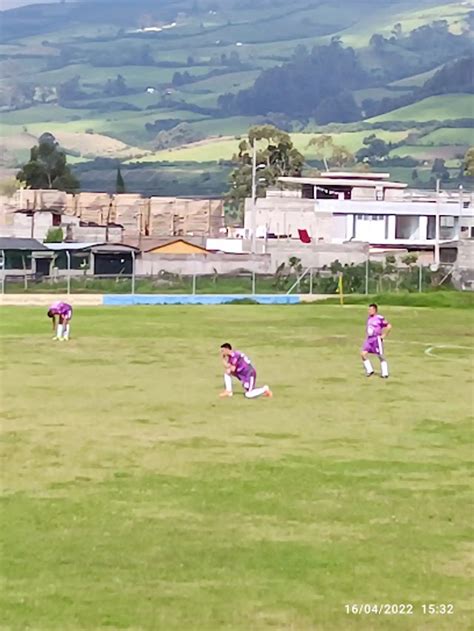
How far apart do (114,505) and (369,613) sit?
415 centimetres

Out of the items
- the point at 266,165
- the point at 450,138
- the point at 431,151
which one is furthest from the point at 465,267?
the point at 450,138

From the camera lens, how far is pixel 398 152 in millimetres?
193000

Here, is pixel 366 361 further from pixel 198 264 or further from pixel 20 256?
pixel 20 256

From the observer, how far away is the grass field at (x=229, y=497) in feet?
35.9

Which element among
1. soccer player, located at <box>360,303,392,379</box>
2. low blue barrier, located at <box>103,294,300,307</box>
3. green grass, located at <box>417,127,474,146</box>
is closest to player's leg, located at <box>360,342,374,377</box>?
soccer player, located at <box>360,303,392,379</box>

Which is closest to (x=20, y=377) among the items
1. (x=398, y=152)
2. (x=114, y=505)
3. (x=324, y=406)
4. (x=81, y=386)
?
(x=81, y=386)

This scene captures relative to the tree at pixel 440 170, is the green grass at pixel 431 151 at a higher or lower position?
higher

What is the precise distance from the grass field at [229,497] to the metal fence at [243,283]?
34.0 metres

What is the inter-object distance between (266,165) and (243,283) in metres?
59.1

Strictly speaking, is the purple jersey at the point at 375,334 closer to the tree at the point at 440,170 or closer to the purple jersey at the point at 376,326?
the purple jersey at the point at 376,326

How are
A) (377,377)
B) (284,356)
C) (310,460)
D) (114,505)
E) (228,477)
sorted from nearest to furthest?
(114,505) → (228,477) → (310,460) → (377,377) → (284,356)

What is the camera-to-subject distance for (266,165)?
408 ft

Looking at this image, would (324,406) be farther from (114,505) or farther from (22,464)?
(114,505)

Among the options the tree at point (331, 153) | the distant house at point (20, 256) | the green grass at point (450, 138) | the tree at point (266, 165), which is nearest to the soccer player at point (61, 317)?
the distant house at point (20, 256)
